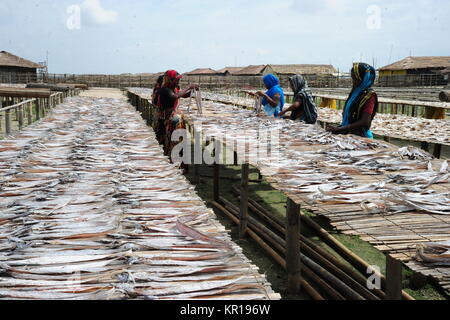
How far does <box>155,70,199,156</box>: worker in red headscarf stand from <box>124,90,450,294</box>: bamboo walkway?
7.93 ft

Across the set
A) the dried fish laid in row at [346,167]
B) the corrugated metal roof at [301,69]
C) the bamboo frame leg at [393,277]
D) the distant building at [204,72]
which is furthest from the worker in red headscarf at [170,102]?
the distant building at [204,72]

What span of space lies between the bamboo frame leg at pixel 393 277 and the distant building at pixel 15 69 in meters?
34.4

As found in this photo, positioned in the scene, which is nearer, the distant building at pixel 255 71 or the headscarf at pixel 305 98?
the headscarf at pixel 305 98

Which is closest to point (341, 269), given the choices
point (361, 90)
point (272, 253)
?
point (272, 253)

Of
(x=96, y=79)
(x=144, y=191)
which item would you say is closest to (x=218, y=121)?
(x=144, y=191)

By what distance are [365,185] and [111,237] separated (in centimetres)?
164

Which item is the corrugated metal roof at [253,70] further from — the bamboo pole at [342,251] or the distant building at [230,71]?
the bamboo pole at [342,251]

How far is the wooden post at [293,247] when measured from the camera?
3.42 m

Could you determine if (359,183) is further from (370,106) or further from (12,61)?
(12,61)

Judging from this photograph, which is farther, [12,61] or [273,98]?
[12,61]

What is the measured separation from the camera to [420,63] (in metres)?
35.7

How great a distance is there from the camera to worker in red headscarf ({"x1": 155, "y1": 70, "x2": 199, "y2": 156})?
22.4 ft

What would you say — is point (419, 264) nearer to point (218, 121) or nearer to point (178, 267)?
point (178, 267)

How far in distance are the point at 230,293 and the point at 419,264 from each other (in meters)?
0.83
